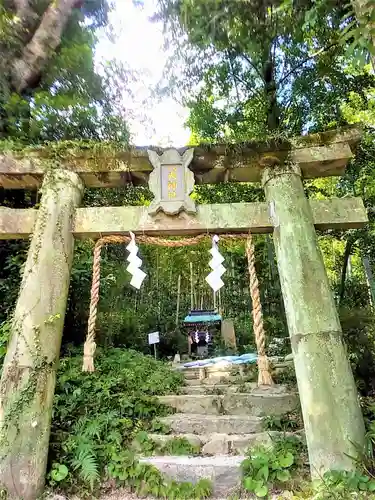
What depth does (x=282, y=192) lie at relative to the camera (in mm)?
3912

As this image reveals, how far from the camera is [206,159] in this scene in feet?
13.9

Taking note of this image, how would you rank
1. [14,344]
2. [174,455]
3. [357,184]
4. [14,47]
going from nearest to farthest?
1. [14,344]
2. [174,455]
3. [14,47]
4. [357,184]

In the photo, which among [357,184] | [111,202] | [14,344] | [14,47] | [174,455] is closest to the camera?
[14,344]

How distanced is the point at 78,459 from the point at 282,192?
323cm

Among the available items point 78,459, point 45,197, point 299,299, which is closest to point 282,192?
point 299,299

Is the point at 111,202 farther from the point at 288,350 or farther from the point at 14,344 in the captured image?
the point at 288,350

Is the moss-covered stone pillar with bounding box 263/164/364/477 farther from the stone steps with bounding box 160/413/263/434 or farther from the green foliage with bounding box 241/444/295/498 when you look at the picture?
the stone steps with bounding box 160/413/263/434

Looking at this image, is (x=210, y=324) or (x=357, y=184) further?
(x=210, y=324)

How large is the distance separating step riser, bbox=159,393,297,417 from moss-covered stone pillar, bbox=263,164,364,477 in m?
1.60

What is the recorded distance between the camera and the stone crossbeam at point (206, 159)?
4.06 meters

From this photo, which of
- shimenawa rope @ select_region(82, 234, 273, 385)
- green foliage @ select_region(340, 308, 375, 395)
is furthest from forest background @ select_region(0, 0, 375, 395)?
shimenawa rope @ select_region(82, 234, 273, 385)

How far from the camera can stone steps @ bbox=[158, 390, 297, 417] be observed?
15.3 ft

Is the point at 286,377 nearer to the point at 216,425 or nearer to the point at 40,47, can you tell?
the point at 216,425

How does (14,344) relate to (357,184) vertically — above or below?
below
